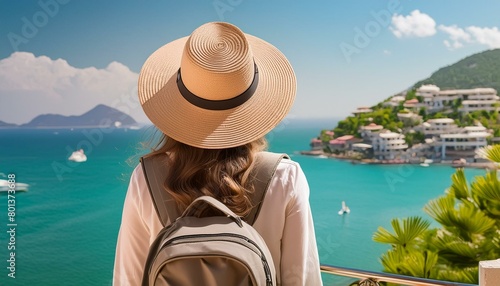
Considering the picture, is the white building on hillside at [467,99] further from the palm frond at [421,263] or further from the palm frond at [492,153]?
the palm frond at [492,153]

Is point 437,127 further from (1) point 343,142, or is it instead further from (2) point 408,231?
(2) point 408,231

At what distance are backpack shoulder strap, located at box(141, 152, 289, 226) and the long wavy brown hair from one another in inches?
0.4

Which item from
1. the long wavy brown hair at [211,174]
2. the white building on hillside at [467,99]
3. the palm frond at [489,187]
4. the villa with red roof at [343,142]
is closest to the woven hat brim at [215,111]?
the long wavy brown hair at [211,174]

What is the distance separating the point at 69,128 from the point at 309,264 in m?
12.2

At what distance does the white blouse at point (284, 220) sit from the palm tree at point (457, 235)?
3.21 m

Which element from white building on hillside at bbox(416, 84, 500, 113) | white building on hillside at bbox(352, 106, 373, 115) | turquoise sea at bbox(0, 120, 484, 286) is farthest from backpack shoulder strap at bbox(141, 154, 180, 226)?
white building on hillside at bbox(352, 106, 373, 115)

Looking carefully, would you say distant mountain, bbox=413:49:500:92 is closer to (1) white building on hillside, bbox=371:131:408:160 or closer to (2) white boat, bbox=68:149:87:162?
(1) white building on hillside, bbox=371:131:408:160

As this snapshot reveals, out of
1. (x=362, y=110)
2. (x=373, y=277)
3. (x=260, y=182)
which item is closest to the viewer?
(x=260, y=182)

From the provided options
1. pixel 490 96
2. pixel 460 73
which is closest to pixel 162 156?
pixel 490 96

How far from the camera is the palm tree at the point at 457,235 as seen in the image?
4188mm

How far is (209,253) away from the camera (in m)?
0.85

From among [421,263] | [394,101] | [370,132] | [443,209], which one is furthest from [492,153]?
[394,101]

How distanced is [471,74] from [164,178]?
14.3 meters

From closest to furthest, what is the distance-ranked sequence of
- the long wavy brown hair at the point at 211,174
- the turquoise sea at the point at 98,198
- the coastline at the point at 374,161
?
1. the long wavy brown hair at the point at 211,174
2. the turquoise sea at the point at 98,198
3. the coastline at the point at 374,161
